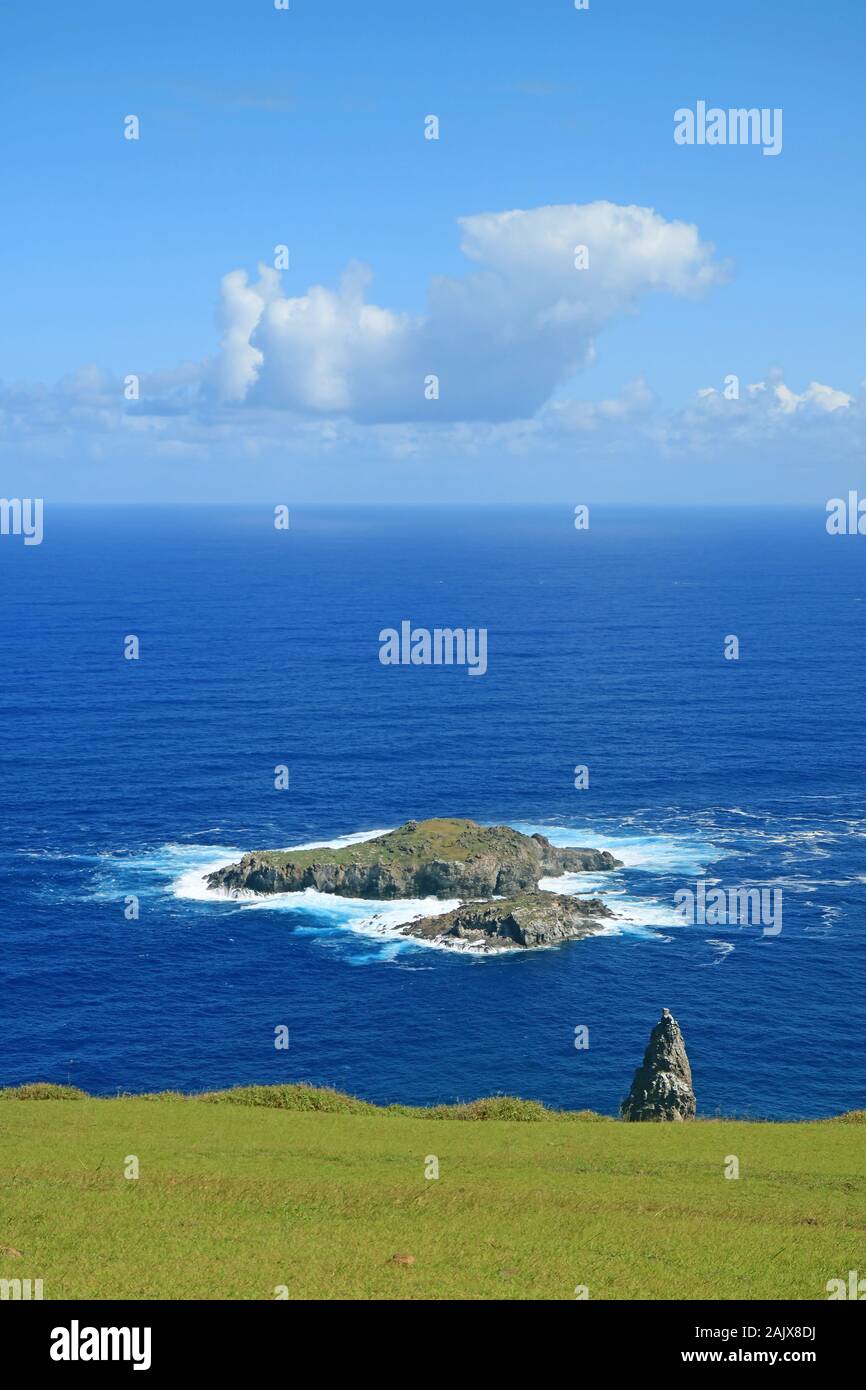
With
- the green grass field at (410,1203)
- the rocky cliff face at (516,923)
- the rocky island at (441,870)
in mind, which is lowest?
the rocky cliff face at (516,923)

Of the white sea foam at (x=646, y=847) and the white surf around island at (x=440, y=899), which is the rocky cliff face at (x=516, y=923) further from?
the white sea foam at (x=646, y=847)

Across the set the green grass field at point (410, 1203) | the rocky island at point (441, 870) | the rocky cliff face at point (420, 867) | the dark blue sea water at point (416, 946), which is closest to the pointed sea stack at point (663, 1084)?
the dark blue sea water at point (416, 946)

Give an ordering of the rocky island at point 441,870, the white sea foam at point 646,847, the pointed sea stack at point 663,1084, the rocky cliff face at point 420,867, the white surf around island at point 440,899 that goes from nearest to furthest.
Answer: the pointed sea stack at point 663,1084, the white surf around island at point 440,899, the rocky island at point 441,870, the rocky cliff face at point 420,867, the white sea foam at point 646,847

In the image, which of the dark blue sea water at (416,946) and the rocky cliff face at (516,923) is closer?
the dark blue sea water at (416,946)

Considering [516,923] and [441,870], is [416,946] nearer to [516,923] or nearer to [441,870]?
[516,923]

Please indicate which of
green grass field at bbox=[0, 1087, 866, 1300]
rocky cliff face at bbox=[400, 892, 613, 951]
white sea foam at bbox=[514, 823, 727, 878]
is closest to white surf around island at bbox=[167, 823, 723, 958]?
white sea foam at bbox=[514, 823, 727, 878]
